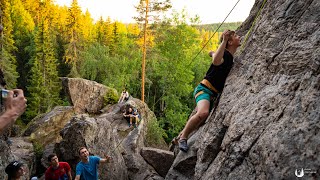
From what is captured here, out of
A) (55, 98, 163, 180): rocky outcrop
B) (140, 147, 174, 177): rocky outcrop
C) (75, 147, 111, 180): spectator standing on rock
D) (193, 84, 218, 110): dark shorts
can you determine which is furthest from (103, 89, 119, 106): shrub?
(193, 84, 218, 110): dark shorts

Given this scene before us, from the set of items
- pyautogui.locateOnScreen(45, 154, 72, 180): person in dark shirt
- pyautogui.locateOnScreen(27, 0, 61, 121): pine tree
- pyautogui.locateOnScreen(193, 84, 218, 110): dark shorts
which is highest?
pyautogui.locateOnScreen(193, 84, 218, 110): dark shorts

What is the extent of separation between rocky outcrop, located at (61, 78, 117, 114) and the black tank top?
20.5 m

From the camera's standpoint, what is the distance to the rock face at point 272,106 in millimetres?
2178

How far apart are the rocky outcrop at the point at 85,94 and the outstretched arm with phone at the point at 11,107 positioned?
21544 mm

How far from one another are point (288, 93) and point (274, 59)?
26.6 inches

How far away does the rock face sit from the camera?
7.14 ft

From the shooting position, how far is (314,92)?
2230 millimetres

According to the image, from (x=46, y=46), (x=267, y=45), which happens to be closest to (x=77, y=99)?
(x=46, y=46)

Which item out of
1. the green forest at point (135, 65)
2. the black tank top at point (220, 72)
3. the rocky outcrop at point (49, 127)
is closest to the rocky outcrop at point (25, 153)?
the rocky outcrop at point (49, 127)

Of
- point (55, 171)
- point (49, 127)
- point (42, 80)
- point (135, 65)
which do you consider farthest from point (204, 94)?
point (42, 80)

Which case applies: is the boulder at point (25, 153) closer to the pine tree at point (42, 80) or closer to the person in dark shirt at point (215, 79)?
the person in dark shirt at point (215, 79)

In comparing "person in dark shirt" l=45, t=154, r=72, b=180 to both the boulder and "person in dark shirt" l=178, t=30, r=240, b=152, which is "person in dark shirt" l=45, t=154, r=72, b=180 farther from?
the boulder

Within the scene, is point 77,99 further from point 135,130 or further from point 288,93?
point 288,93

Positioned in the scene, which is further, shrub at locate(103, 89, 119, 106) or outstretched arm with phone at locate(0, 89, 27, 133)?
shrub at locate(103, 89, 119, 106)
